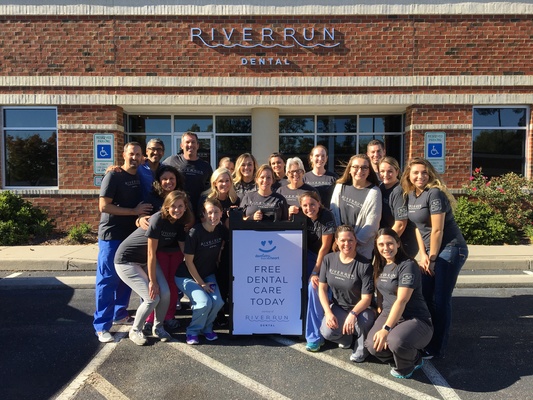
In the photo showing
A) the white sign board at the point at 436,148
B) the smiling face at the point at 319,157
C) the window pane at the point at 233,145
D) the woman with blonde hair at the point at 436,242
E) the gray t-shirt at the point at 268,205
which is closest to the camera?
the woman with blonde hair at the point at 436,242

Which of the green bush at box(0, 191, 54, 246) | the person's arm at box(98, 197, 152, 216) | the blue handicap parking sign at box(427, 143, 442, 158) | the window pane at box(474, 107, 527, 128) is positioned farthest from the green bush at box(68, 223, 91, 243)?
the window pane at box(474, 107, 527, 128)

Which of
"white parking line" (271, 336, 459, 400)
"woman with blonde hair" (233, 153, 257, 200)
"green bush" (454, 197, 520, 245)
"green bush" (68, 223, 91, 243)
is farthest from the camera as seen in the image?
"green bush" (68, 223, 91, 243)

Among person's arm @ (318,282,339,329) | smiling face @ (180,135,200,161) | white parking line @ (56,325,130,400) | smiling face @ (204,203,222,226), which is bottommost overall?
white parking line @ (56,325,130,400)

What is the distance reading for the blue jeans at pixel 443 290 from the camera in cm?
388

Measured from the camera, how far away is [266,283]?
429 cm

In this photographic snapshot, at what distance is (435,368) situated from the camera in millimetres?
3734

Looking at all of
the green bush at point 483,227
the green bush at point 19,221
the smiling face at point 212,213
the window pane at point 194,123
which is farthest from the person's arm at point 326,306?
the window pane at point 194,123

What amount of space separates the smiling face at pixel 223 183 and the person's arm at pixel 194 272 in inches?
29.9

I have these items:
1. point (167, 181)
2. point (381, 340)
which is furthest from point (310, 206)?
point (167, 181)

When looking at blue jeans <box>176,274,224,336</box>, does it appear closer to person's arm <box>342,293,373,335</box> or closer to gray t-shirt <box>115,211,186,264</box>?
gray t-shirt <box>115,211,186,264</box>

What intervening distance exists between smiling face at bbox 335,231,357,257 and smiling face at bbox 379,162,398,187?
0.85 metres

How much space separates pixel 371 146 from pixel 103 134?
23.9 ft

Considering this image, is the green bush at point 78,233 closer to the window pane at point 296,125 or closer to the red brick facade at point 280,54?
the red brick facade at point 280,54

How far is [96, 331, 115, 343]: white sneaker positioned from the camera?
4.29m
